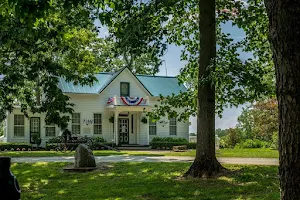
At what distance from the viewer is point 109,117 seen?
95.3 feet

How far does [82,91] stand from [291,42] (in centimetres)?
2583

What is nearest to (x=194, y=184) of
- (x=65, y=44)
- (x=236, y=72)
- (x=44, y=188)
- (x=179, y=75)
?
(x=236, y=72)

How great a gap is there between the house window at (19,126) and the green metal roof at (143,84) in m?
3.57

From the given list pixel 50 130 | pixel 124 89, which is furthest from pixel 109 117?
pixel 50 130

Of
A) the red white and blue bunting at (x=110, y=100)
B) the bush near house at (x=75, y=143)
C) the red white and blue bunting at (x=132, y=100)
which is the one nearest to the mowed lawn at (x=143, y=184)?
the bush near house at (x=75, y=143)

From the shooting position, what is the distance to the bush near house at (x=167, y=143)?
93.0 ft

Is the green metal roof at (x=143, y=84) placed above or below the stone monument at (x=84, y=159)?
above

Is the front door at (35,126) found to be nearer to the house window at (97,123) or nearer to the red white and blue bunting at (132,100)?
the house window at (97,123)

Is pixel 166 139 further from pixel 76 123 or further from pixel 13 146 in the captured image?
pixel 13 146

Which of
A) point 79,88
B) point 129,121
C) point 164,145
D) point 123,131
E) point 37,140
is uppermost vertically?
point 79,88

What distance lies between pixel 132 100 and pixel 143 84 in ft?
9.64

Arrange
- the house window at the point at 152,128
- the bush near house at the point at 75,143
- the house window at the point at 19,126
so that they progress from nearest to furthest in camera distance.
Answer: the bush near house at the point at 75,143 → the house window at the point at 19,126 → the house window at the point at 152,128

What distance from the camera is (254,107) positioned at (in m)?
27.7

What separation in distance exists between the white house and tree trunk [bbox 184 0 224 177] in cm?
1670
